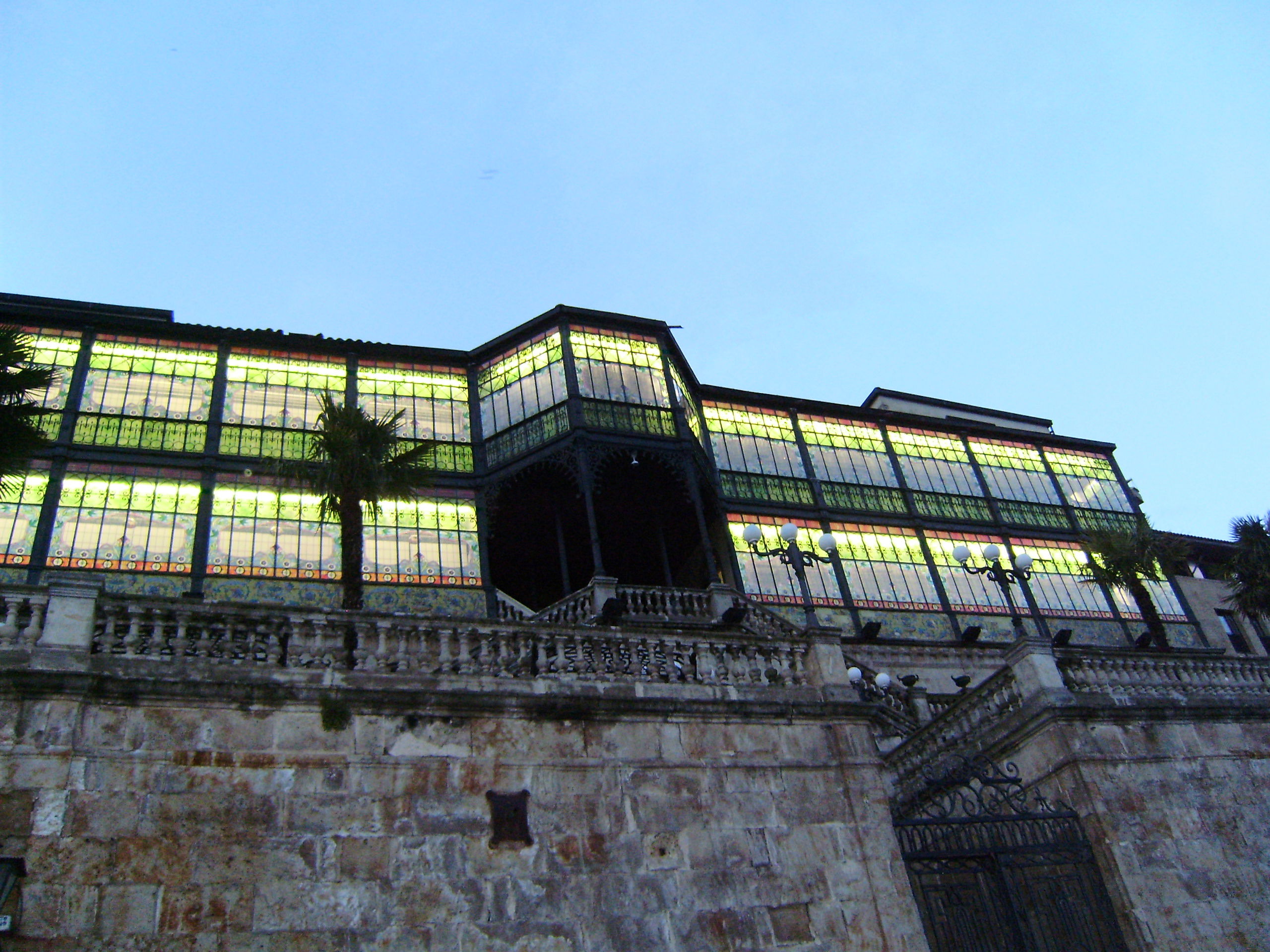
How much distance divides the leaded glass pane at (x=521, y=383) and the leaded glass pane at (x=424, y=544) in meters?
2.59

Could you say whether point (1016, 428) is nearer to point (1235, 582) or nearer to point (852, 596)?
point (1235, 582)

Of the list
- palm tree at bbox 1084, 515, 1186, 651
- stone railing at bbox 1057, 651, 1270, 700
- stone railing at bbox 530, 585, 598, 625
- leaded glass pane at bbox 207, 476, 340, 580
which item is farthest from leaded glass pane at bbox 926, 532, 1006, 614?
leaded glass pane at bbox 207, 476, 340, 580

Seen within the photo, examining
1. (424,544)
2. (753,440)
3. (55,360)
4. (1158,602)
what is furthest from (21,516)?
(1158,602)

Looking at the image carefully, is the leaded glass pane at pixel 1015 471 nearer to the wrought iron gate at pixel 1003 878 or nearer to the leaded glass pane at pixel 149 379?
the wrought iron gate at pixel 1003 878

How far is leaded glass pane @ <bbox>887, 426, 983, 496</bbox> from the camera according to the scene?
29.2 m

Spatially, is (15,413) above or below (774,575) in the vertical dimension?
below

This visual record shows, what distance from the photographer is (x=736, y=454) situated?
27.2 meters

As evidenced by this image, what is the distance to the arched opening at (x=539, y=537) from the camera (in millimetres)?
23328

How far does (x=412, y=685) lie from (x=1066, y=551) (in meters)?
24.4

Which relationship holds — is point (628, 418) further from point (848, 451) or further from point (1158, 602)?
point (1158, 602)

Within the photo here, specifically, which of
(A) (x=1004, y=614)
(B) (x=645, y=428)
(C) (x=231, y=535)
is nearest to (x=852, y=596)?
(A) (x=1004, y=614)

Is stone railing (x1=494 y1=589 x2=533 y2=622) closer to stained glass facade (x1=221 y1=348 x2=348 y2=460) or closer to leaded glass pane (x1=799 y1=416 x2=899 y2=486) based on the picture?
stained glass facade (x1=221 y1=348 x2=348 y2=460)

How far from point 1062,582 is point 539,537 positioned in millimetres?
15155

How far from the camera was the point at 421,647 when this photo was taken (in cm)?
1048
